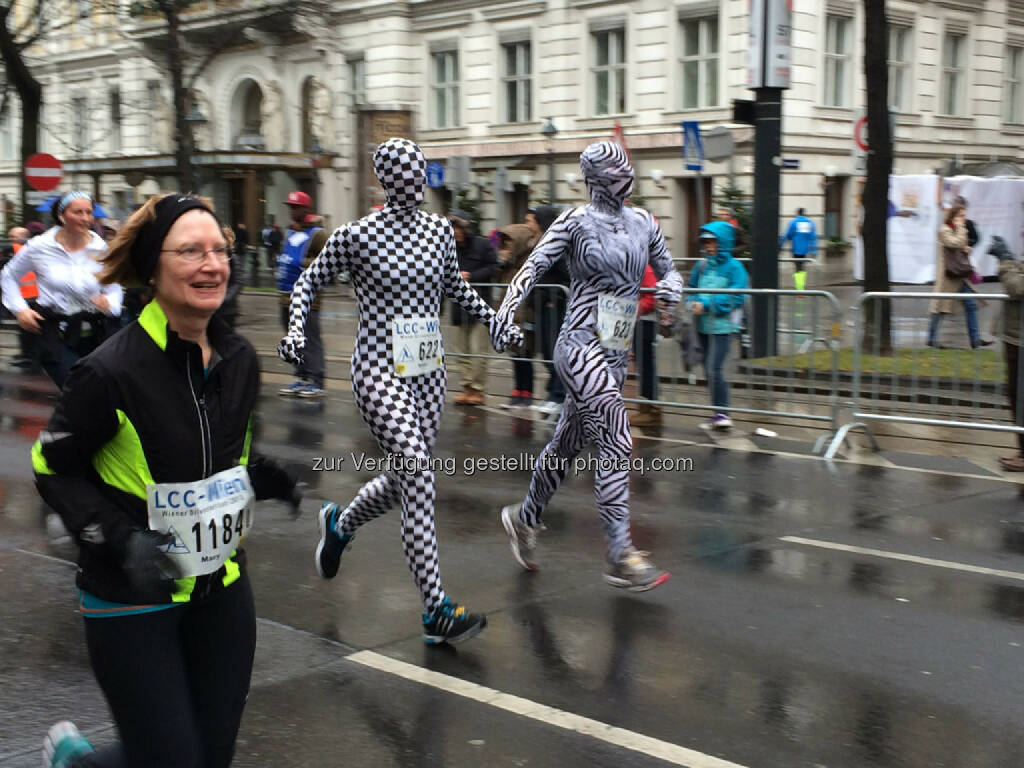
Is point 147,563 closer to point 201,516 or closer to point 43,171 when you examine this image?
point 201,516

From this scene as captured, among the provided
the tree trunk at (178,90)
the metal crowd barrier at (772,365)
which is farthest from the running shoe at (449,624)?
the tree trunk at (178,90)

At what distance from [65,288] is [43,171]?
13241 mm

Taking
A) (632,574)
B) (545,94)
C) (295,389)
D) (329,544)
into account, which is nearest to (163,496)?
(329,544)

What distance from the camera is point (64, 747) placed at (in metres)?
2.84

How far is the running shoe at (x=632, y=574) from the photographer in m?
5.59

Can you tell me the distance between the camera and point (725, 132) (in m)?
17.0

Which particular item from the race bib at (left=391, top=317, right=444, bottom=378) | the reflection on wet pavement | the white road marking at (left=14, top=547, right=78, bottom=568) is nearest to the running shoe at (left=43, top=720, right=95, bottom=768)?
the reflection on wet pavement

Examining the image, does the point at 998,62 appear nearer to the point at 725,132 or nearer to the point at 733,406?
the point at 725,132

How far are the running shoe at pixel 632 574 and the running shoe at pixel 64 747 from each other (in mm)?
3120

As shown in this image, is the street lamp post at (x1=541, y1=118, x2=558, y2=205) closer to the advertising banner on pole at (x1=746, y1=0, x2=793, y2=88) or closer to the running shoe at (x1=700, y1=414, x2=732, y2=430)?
the advertising banner on pole at (x1=746, y1=0, x2=793, y2=88)

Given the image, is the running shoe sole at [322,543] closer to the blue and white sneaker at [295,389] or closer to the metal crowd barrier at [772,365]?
the metal crowd barrier at [772,365]

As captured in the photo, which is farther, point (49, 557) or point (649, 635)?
point (49, 557)

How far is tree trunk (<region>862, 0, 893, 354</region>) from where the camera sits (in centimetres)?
1404

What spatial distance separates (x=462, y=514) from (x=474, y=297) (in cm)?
228
